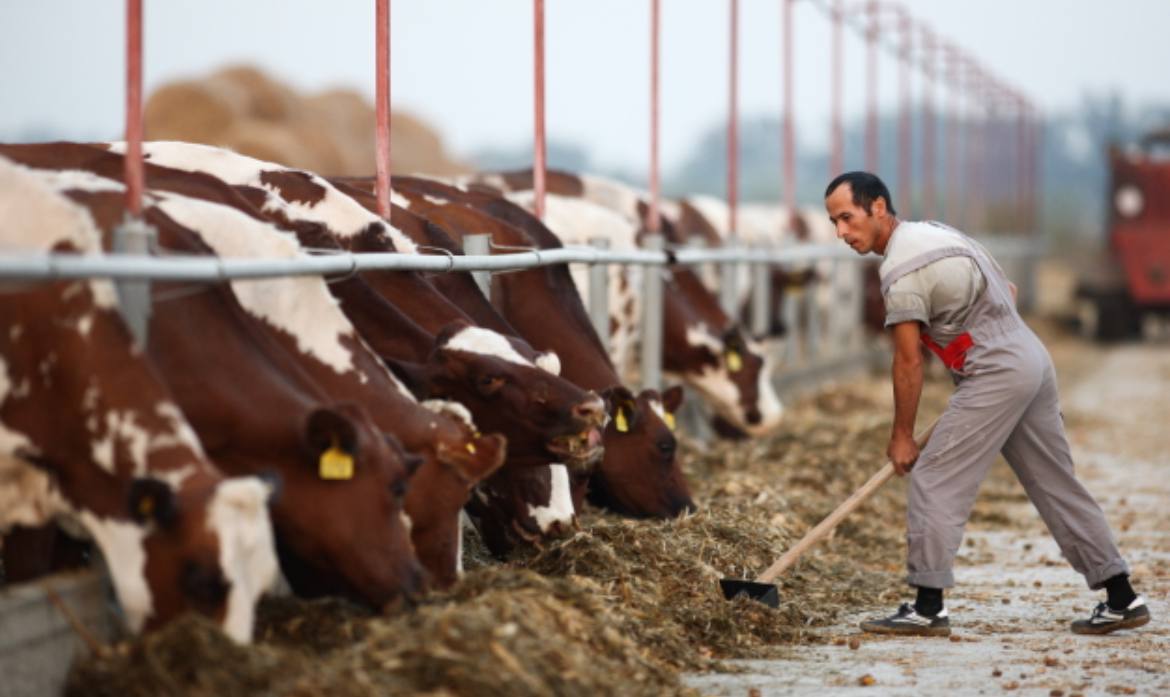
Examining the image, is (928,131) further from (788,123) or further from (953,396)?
(953,396)

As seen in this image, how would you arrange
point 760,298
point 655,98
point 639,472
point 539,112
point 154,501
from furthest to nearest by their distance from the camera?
point 760,298 < point 655,98 < point 539,112 < point 639,472 < point 154,501

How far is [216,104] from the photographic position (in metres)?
24.6

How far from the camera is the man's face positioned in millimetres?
7590

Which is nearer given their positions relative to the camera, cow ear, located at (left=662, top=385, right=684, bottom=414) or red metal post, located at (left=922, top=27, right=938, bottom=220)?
cow ear, located at (left=662, top=385, right=684, bottom=414)

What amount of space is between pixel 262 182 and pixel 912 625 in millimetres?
3257

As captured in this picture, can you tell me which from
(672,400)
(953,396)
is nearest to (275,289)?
(953,396)

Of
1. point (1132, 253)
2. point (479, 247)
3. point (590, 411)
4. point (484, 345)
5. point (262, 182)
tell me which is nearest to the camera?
point (590, 411)

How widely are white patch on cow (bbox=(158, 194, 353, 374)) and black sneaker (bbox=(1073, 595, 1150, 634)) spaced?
2.90 meters

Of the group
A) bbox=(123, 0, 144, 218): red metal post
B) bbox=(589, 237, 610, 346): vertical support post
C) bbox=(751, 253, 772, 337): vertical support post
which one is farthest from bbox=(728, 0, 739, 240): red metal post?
bbox=(123, 0, 144, 218): red metal post

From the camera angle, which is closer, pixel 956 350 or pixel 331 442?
pixel 331 442

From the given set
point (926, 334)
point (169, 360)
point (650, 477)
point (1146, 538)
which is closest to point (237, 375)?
point (169, 360)

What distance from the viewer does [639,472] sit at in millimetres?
9469

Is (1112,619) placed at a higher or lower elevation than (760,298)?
lower

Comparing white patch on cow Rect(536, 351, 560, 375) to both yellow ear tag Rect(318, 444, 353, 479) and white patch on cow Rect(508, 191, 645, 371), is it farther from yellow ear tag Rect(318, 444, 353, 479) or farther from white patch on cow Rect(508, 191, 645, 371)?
white patch on cow Rect(508, 191, 645, 371)
